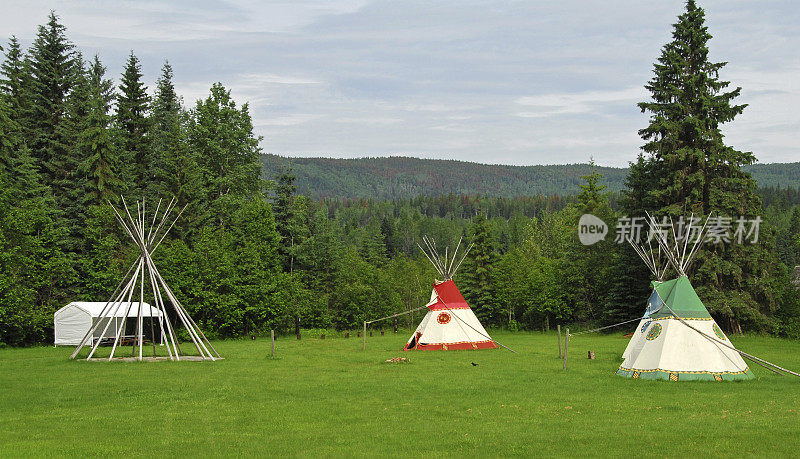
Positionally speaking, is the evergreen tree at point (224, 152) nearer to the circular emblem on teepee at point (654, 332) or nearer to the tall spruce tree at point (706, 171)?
the tall spruce tree at point (706, 171)

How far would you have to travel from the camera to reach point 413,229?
123 m

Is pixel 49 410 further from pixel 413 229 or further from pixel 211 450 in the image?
pixel 413 229

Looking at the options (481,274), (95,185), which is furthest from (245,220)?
(481,274)

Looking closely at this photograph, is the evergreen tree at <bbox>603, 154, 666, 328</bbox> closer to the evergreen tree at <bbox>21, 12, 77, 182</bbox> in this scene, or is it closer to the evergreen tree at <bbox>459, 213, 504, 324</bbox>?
the evergreen tree at <bbox>459, 213, 504, 324</bbox>

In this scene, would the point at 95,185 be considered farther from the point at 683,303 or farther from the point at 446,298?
the point at 683,303

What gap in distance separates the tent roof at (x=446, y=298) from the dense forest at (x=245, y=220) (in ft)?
41.1

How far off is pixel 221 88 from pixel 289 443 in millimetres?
40044

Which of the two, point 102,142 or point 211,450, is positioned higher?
point 102,142

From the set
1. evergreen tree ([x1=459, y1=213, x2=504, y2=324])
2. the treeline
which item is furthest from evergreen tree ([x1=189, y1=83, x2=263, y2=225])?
evergreen tree ([x1=459, y1=213, x2=504, y2=324])

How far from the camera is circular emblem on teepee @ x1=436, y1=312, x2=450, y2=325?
29938 mm

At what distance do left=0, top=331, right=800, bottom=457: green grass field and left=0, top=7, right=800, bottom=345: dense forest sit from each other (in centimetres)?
1364

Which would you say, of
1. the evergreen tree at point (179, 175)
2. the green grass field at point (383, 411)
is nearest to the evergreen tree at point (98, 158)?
the evergreen tree at point (179, 175)

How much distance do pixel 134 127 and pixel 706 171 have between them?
36.3 meters

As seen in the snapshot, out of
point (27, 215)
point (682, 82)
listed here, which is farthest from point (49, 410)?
point (682, 82)
